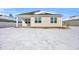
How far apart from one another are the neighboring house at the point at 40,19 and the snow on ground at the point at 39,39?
104 millimetres

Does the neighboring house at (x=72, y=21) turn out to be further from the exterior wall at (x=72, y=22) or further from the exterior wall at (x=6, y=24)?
the exterior wall at (x=6, y=24)

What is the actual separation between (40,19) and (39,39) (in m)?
0.36

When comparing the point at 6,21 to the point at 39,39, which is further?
the point at 6,21

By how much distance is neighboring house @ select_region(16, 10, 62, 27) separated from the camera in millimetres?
2691

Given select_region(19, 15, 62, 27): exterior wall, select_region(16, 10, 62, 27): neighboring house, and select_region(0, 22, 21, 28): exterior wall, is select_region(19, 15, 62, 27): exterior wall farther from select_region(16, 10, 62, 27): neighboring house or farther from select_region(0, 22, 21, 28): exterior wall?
select_region(0, 22, 21, 28): exterior wall

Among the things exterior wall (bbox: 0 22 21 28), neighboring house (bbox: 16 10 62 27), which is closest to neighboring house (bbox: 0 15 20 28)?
exterior wall (bbox: 0 22 21 28)

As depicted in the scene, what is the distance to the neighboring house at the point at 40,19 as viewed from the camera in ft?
8.83

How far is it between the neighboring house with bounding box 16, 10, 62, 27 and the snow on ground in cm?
10

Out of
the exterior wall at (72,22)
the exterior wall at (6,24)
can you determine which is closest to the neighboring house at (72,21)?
the exterior wall at (72,22)

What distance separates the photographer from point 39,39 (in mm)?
2613

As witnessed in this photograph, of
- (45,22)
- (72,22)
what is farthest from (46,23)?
(72,22)

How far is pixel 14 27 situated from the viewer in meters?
2.72

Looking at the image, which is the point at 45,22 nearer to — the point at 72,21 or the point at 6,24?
the point at 72,21
